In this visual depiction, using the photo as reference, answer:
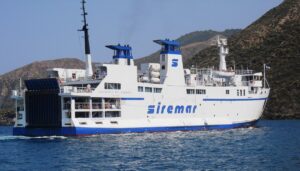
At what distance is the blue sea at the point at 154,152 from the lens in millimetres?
36531

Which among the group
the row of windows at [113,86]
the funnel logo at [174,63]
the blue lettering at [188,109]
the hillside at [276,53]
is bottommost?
the blue lettering at [188,109]

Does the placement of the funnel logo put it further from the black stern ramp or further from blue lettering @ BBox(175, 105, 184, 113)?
the black stern ramp

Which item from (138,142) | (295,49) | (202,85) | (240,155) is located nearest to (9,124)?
(295,49)

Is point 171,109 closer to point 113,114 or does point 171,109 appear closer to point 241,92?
point 113,114

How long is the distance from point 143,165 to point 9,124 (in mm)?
102240

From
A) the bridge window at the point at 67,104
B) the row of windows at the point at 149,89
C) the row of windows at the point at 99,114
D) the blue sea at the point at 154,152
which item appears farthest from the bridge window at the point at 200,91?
the bridge window at the point at 67,104

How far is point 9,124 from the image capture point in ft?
437

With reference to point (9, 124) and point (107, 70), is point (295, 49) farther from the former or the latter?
point (107, 70)

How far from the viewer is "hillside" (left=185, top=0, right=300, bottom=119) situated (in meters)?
112

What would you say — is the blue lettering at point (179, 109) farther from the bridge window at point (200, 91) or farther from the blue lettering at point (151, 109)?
the blue lettering at point (151, 109)

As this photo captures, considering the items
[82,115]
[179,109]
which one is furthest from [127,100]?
[179,109]

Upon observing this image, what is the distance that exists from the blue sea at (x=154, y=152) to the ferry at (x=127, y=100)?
1443 mm

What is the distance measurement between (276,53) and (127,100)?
80.9 meters

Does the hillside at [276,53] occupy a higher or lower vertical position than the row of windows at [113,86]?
higher
